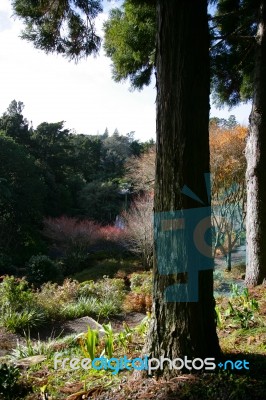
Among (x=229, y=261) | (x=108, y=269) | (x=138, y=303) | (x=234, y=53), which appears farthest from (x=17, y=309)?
(x=229, y=261)

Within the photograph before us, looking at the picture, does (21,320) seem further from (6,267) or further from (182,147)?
(6,267)

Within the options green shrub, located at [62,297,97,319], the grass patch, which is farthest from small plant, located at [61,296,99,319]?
the grass patch

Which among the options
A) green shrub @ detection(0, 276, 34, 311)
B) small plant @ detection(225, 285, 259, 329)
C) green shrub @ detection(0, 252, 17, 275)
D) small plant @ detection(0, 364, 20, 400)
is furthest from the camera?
green shrub @ detection(0, 252, 17, 275)

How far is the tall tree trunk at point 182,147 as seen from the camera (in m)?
1.78

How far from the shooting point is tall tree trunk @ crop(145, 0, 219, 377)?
178cm

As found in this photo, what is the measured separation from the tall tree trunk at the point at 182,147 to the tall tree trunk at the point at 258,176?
2423 mm

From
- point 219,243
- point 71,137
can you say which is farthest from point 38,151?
point 219,243

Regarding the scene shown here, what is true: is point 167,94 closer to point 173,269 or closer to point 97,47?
point 173,269

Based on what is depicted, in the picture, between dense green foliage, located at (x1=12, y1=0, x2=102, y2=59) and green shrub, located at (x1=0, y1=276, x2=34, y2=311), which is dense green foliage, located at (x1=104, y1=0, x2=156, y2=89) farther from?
green shrub, located at (x1=0, y1=276, x2=34, y2=311)

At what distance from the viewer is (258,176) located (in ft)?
13.4

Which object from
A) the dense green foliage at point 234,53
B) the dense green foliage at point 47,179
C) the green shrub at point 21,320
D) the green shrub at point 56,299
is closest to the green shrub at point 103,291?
the green shrub at point 56,299

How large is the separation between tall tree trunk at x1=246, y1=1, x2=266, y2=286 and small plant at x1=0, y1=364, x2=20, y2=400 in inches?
119

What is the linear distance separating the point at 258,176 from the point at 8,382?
3.44 meters

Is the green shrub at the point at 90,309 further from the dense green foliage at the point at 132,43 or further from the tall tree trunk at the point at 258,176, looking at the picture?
the dense green foliage at the point at 132,43
